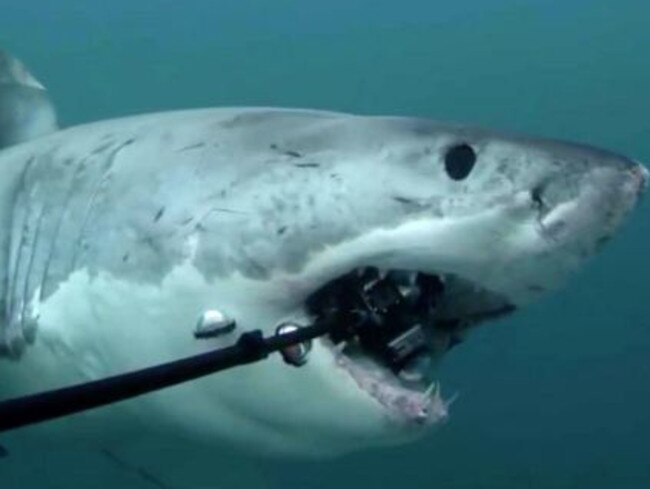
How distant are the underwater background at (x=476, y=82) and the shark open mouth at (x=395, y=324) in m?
17.6

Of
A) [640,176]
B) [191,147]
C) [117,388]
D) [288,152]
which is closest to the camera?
[117,388]

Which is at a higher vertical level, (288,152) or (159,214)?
(288,152)

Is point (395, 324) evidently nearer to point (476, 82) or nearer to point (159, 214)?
point (159, 214)

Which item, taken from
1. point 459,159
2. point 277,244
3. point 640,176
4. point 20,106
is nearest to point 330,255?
point 277,244

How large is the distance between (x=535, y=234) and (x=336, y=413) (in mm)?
579

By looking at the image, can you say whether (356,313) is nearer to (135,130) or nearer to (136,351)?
(136,351)

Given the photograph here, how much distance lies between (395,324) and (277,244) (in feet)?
1.00

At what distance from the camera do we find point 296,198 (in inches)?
108

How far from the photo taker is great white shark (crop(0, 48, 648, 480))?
256 centimetres

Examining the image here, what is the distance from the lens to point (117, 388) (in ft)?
5.65

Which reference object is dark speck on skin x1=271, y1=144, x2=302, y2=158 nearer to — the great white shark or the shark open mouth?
the great white shark

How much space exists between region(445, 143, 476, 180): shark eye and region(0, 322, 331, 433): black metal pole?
0.72m

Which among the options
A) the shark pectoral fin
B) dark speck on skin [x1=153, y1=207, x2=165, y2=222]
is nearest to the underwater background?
the shark pectoral fin

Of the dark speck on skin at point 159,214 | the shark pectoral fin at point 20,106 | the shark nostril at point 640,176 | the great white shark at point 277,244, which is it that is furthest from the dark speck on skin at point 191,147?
the shark pectoral fin at point 20,106
